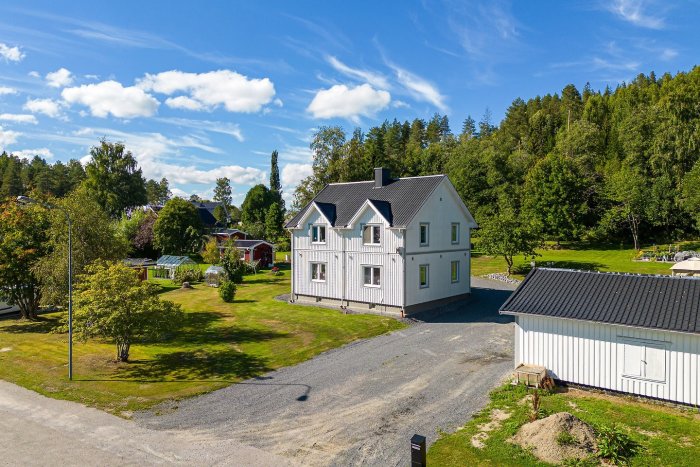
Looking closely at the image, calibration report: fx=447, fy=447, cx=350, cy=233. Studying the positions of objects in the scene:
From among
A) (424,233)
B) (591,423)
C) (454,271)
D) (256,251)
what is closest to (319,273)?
(424,233)

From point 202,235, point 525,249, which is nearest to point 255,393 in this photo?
point 525,249

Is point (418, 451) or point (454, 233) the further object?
point (454, 233)

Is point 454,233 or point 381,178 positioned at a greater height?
point 381,178

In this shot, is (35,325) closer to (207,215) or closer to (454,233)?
(454,233)

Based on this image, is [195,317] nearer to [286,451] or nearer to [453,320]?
[453,320]

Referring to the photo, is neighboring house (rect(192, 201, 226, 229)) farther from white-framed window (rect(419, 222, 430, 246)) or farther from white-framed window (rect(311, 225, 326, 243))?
white-framed window (rect(419, 222, 430, 246))

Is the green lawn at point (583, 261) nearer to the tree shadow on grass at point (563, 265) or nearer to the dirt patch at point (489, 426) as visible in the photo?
the tree shadow on grass at point (563, 265)

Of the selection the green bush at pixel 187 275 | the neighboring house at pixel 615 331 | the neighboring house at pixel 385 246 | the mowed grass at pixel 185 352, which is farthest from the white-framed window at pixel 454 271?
the green bush at pixel 187 275

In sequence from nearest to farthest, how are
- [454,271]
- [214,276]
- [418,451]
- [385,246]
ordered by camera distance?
[418,451], [385,246], [454,271], [214,276]
